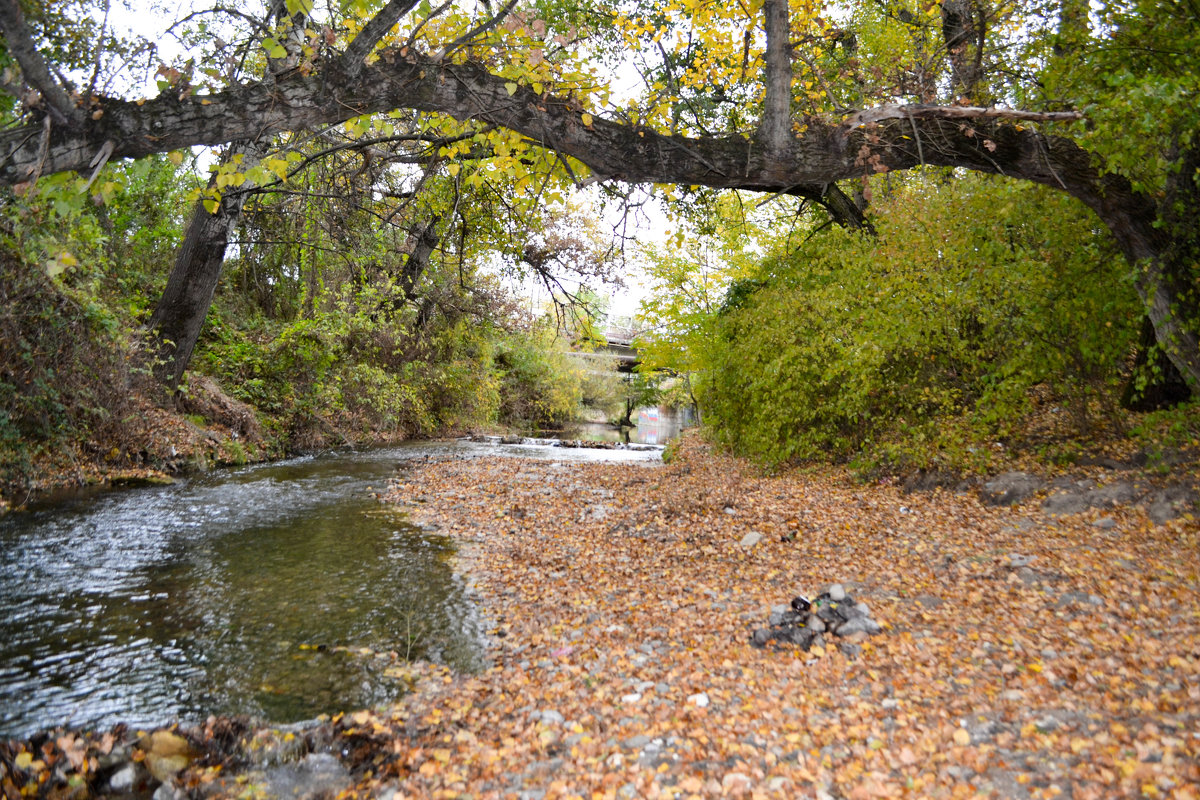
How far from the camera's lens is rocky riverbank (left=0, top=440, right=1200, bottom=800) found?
282cm

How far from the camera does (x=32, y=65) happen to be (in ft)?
12.6

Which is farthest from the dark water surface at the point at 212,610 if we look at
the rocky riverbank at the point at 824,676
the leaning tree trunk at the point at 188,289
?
the leaning tree trunk at the point at 188,289

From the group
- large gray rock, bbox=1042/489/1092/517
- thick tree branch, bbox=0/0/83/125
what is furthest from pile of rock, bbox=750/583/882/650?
thick tree branch, bbox=0/0/83/125

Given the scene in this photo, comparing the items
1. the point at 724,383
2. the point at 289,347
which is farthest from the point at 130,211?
the point at 724,383

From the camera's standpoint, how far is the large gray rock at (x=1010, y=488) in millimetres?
6660

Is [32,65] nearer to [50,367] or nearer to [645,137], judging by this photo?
[645,137]

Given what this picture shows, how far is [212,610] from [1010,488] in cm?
695

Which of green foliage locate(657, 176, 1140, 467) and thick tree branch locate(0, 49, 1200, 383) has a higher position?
thick tree branch locate(0, 49, 1200, 383)

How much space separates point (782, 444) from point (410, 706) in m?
7.08

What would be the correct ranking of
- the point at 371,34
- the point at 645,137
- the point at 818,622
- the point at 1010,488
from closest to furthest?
the point at 818,622, the point at 371,34, the point at 645,137, the point at 1010,488

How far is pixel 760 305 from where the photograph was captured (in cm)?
1058

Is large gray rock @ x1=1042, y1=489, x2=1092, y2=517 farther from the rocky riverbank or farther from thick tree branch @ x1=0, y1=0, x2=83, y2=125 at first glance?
thick tree branch @ x1=0, y1=0, x2=83, y2=125

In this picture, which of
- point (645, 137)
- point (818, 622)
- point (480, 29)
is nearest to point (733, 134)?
point (645, 137)

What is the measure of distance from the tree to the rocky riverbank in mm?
2262
